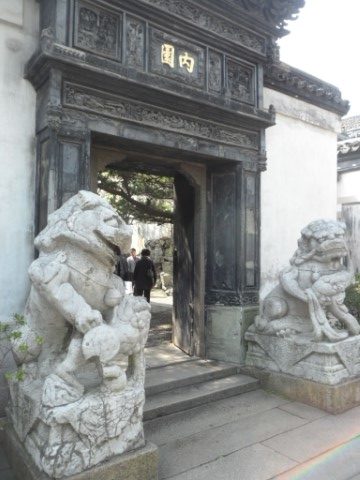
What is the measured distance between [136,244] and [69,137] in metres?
18.5

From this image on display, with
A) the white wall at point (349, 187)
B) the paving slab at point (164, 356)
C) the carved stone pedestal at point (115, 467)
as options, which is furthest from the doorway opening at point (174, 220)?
the white wall at point (349, 187)

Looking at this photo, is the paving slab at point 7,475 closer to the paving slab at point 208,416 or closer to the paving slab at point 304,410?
the paving slab at point 208,416

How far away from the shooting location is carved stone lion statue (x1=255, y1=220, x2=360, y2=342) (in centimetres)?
442

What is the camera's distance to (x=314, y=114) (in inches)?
269

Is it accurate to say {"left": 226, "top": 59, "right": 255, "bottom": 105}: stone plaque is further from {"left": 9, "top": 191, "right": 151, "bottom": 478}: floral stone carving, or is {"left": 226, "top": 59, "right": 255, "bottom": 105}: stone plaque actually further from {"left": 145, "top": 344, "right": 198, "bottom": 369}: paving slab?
{"left": 145, "top": 344, "right": 198, "bottom": 369}: paving slab

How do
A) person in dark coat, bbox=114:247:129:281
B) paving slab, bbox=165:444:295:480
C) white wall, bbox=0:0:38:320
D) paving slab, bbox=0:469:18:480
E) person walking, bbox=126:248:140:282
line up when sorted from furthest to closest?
person walking, bbox=126:248:140:282 → person in dark coat, bbox=114:247:129:281 → white wall, bbox=0:0:38:320 → paving slab, bbox=165:444:295:480 → paving slab, bbox=0:469:18:480

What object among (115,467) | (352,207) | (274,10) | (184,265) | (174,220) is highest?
(274,10)

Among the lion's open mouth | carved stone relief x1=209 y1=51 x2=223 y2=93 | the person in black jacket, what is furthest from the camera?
the person in black jacket

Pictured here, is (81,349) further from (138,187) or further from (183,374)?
(138,187)

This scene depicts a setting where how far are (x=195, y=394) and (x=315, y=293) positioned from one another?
1774 millimetres

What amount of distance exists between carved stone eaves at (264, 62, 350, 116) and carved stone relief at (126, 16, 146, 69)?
2.31 m

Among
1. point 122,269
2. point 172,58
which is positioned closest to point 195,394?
point 172,58

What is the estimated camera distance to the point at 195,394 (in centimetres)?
448

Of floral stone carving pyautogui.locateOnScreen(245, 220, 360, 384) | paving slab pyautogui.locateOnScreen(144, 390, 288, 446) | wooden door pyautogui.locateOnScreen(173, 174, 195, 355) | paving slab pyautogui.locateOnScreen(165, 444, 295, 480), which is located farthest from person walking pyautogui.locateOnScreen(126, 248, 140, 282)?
paving slab pyautogui.locateOnScreen(165, 444, 295, 480)
